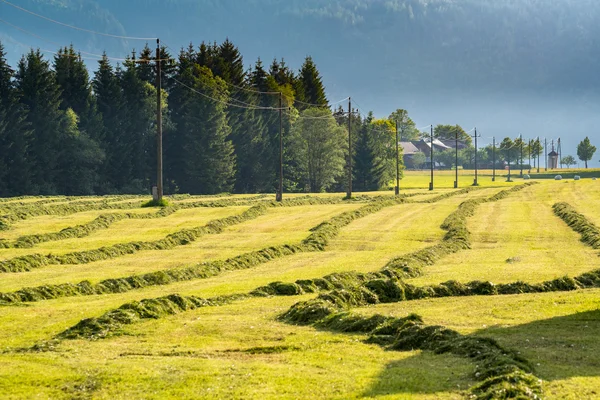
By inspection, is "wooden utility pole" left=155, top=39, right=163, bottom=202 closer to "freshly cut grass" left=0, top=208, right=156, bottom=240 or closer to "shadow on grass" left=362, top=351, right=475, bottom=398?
"freshly cut grass" left=0, top=208, right=156, bottom=240

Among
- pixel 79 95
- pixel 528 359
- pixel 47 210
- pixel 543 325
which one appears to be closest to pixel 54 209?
pixel 47 210

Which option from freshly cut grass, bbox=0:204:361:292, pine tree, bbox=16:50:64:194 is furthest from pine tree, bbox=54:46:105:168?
freshly cut grass, bbox=0:204:361:292

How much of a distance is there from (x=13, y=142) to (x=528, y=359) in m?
97.2

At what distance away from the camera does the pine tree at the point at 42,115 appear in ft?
363

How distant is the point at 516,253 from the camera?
4359 centimetres

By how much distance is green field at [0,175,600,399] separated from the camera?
54.7ft

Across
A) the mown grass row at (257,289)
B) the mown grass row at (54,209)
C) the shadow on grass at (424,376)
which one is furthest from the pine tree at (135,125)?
the shadow on grass at (424,376)

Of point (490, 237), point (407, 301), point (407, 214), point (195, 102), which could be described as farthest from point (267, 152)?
point (407, 301)

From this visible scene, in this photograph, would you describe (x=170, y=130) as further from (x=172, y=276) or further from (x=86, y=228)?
(x=172, y=276)

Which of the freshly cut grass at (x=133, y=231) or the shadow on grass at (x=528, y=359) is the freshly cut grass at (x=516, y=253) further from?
the freshly cut grass at (x=133, y=231)

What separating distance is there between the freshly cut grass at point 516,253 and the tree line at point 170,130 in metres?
44.4

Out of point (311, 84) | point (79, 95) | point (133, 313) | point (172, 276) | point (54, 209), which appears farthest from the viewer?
point (311, 84)

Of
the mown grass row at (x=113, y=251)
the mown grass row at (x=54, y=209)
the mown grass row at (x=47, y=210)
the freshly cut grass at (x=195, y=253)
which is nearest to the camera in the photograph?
the freshly cut grass at (x=195, y=253)

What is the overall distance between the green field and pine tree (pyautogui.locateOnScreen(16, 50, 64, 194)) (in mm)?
56555
